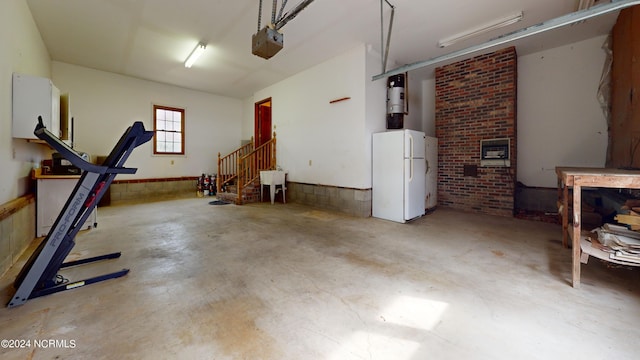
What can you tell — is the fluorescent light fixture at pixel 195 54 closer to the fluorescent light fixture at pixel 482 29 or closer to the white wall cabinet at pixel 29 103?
the white wall cabinet at pixel 29 103

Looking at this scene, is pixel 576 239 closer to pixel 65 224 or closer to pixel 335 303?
pixel 335 303

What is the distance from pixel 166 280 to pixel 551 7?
665cm

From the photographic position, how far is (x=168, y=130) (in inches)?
326

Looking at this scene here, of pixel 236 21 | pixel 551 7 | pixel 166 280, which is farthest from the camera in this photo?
pixel 236 21

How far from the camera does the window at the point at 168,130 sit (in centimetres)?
800

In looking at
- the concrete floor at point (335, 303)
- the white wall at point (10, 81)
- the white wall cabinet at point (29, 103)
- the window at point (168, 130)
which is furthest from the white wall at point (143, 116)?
the concrete floor at point (335, 303)

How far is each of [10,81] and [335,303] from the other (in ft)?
15.7

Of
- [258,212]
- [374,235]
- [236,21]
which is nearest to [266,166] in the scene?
[258,212]

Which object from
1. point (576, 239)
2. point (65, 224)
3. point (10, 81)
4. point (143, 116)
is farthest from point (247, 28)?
point (576, 239)

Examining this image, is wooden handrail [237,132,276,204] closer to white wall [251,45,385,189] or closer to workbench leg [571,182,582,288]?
white wall [251,45,385,189]

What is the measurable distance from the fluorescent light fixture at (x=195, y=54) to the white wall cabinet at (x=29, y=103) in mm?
2718

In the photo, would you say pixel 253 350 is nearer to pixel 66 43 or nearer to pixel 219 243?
pixel 219 243

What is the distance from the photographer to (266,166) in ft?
25.5

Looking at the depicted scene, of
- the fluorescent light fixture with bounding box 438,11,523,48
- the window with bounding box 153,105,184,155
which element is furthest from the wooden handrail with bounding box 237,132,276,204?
the fluorescent light fixture with bounding box 438,11,523,48
